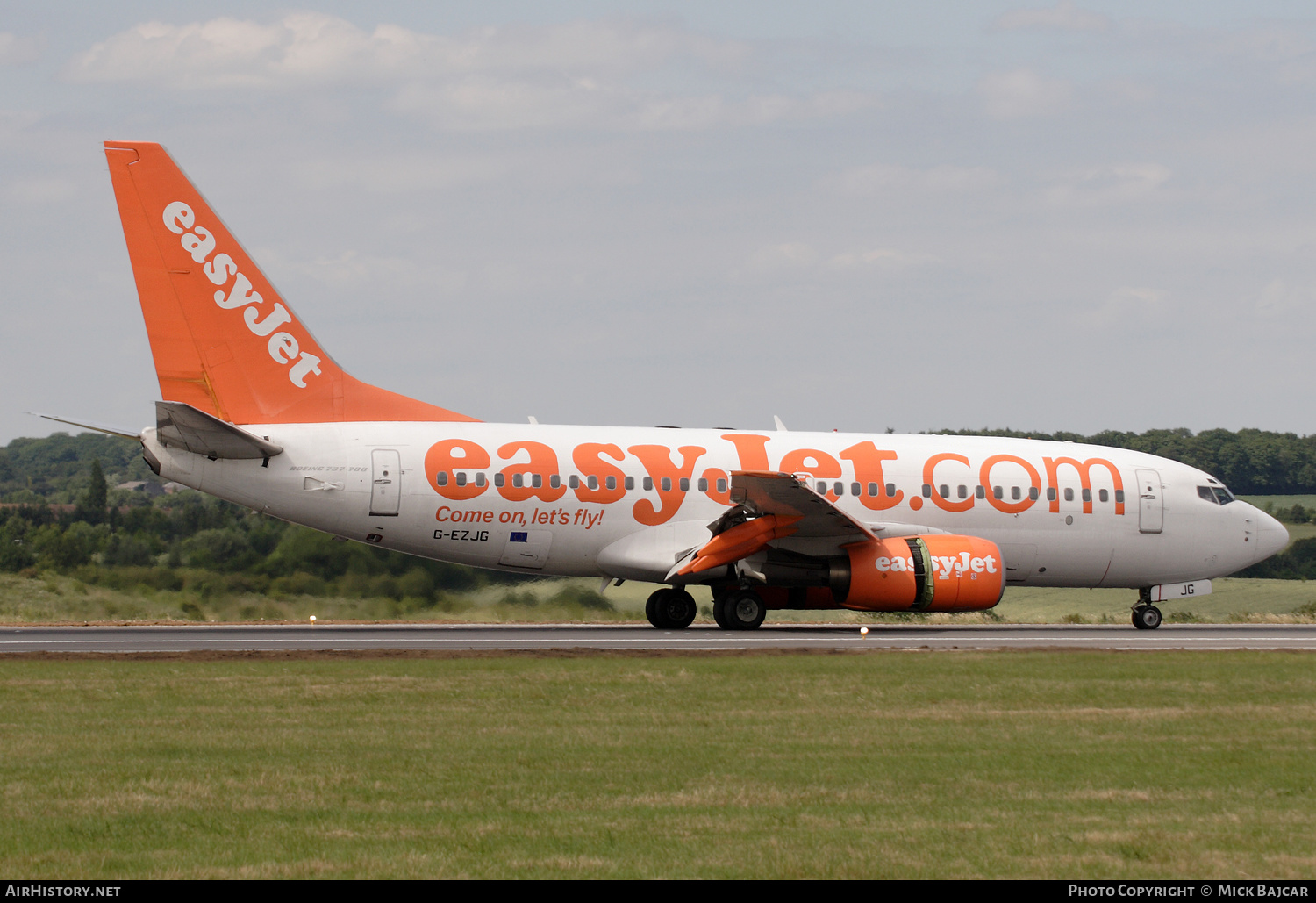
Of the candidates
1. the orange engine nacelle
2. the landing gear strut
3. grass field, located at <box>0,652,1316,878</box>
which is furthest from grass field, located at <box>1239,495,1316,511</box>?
grass field, located at <box>0,652,1316,878</box>

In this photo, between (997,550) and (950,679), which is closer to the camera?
(950,679)

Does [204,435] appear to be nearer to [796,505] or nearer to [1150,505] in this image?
[796,505]

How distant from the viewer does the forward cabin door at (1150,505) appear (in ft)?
94.7

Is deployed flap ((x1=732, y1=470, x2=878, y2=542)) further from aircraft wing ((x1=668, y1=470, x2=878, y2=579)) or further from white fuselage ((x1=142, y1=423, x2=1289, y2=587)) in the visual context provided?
white fuselage ((x1=142, y1=423, x2=1289, y2=587))

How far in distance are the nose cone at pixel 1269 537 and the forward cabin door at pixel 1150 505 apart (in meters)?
2.60

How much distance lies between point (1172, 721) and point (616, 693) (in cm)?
586

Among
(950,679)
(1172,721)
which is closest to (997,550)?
(950,679)

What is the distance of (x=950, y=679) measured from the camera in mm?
17578

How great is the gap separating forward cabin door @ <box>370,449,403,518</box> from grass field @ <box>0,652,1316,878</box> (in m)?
6.58

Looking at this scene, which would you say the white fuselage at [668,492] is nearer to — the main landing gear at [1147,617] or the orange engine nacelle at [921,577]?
the main landing gear at [1147,617]

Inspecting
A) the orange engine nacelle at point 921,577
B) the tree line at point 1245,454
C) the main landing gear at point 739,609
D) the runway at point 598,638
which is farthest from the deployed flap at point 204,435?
the tree line at point 1245,454

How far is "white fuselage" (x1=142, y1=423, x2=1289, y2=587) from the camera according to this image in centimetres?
2505
